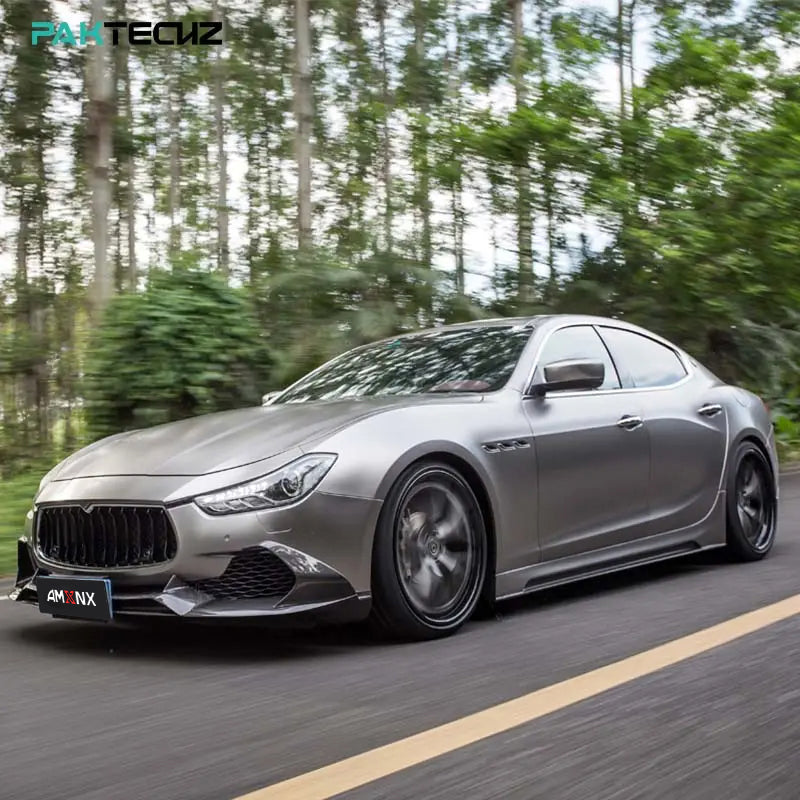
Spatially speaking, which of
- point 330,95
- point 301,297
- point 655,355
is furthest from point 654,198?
point 330,95

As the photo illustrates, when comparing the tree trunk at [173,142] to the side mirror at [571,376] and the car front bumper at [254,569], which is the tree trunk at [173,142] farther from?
the car front bumper at [254,569]

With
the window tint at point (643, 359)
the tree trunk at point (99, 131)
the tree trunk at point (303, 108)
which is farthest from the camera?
the tree trunk at point (303, 108)

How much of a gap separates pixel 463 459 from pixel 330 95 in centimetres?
2831

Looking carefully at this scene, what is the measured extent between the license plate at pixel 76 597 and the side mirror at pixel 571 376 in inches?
85.2

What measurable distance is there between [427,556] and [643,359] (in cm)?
226

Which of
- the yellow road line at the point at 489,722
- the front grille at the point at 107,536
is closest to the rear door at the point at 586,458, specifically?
the yellow road line at the point at 489,722

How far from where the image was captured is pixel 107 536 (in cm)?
454

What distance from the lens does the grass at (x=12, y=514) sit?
24.3 ft

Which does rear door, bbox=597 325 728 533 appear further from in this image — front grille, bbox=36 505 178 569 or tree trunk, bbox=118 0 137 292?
tree trunk, bbox=118 0 137 292

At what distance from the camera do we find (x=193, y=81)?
32562 millimetres

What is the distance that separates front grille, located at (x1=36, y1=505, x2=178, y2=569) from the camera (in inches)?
173

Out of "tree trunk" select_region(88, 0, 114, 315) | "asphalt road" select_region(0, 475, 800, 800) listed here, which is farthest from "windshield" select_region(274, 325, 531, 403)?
"tree trunk" select_region(88, 0, 114, 315)

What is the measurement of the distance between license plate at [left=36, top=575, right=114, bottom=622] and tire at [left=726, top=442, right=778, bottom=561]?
373cm

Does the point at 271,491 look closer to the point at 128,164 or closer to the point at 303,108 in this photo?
the point at 303,108
